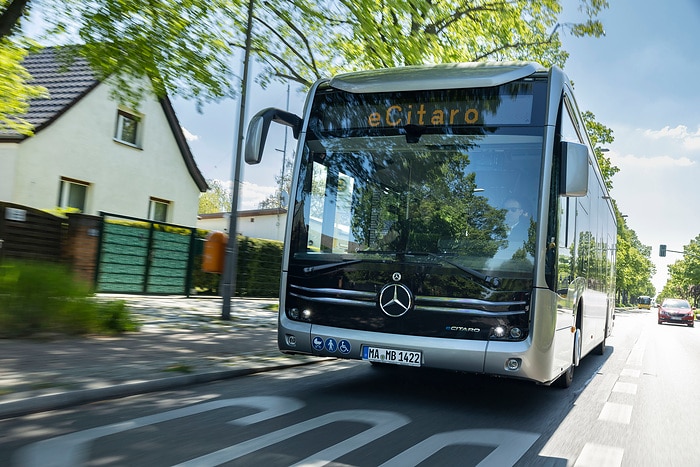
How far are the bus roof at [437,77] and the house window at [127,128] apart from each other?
16197mm

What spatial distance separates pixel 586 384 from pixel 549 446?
12.7 feet

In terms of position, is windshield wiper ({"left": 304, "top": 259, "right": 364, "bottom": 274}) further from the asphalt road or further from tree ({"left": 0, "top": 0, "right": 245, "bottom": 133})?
tree ({"left": 0, "top": 0, "right": 245, "bottom": 133})

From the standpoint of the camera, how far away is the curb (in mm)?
4781

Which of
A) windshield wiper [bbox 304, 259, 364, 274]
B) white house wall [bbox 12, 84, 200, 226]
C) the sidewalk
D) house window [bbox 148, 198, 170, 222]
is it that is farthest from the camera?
house window [bbox 148, 198, 170, 222]

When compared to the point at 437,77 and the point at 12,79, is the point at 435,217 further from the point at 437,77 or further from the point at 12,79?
the point at 12,79

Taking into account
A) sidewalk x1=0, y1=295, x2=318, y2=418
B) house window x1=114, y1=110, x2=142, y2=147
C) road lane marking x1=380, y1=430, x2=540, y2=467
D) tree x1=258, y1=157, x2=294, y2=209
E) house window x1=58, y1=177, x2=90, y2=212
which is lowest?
road lane marking x1=380, y1=430, x2=540, y2=467

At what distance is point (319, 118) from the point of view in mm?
6641

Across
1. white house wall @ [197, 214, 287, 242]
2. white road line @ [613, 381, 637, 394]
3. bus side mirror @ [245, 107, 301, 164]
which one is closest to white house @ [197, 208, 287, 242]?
white house wall @ [197, 214, 287, 242]

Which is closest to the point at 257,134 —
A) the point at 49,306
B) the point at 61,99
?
the point at 49,306

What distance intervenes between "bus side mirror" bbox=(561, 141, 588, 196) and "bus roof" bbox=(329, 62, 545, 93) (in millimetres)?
809

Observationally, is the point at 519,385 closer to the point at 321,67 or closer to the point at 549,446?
the point at 549,446

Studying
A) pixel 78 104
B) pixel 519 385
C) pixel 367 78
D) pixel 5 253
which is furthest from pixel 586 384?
pixel 78 104

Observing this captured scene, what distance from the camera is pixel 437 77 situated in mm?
6211

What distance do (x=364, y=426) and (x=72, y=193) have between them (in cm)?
1705
